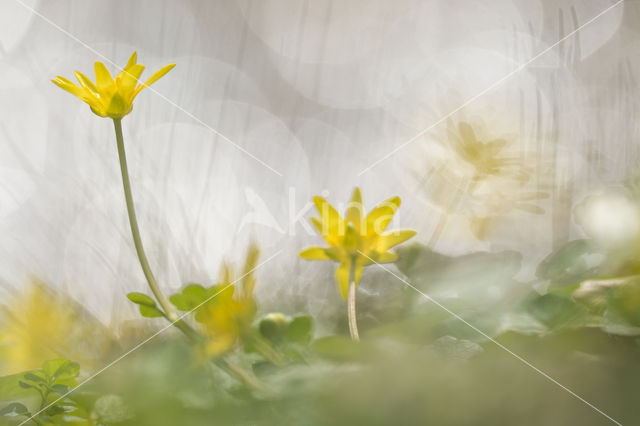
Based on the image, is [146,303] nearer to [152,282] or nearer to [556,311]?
[152,282]

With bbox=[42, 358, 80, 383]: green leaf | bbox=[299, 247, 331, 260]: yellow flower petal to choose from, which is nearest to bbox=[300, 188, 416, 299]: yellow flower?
bbox=[299, 247, 331, 260]: yellow flower petal

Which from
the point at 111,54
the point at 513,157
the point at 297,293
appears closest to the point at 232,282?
the point at 297,293

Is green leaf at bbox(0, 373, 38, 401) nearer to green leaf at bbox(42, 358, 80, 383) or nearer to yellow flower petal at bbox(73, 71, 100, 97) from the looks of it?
green leaf at bbox(42, 358, 80, 383)

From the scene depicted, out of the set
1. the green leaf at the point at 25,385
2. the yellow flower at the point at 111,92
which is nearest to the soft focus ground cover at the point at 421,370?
the green leaf at the point at 25,385

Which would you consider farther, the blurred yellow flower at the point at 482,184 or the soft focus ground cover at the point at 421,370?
the blurred yellow flower at the point at 482,184

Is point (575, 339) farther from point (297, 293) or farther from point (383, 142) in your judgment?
point (383, 142)

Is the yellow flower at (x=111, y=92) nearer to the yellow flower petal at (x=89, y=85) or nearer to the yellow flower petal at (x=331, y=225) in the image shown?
the yellow flower petal at (x=89, y=85)
